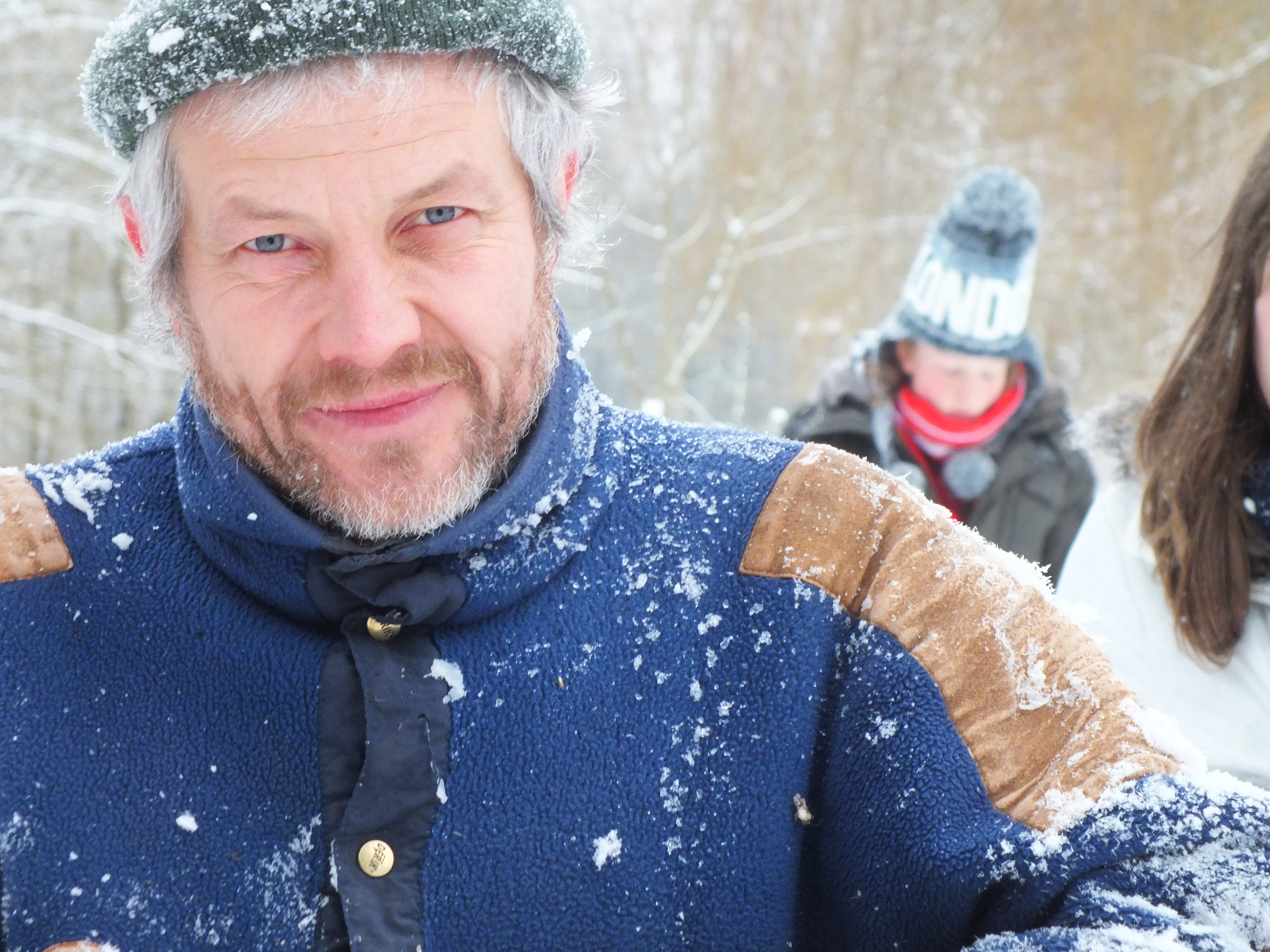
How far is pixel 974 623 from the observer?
1.17 metres

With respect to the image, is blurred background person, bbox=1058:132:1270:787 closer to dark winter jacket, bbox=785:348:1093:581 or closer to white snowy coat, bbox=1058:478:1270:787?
white snowy coat, bbox=1058:478:1270:787

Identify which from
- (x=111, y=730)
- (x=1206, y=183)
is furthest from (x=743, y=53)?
(x=111, y=730)

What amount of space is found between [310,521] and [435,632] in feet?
0.63

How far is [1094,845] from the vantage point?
3.31ft

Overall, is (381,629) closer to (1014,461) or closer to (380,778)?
(380,778)

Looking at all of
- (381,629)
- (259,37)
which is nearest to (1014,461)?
(381,629)

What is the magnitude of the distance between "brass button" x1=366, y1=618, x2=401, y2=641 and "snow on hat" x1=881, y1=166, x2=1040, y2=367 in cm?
260

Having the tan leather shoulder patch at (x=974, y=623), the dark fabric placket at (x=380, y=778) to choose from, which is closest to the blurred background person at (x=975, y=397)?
the tan leather shoulder patch at (x=974, y=623)

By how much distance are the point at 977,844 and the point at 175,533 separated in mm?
946

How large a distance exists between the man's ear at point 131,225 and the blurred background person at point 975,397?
223 centimetres

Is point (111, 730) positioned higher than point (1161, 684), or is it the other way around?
point (111, 730)

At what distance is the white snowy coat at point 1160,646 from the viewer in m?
1.95

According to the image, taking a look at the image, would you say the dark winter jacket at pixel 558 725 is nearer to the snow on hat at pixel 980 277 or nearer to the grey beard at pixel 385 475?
the grey beard at pixel 385 475

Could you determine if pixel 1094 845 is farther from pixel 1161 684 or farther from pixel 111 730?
pixel 1161 684
